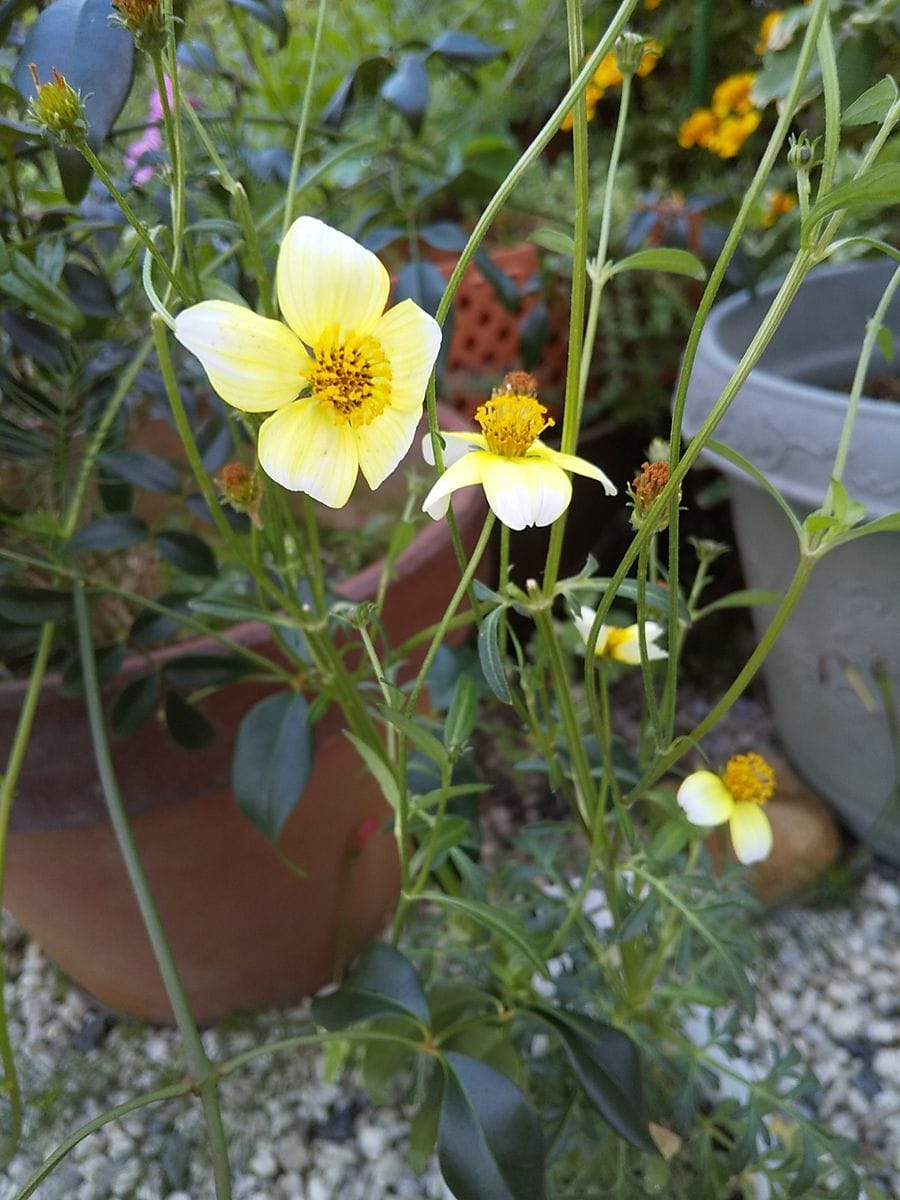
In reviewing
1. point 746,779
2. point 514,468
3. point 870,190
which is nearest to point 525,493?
point 514,468

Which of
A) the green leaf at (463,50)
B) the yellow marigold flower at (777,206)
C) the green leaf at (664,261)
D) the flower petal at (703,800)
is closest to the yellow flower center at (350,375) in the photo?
the green leaf at (664,261)

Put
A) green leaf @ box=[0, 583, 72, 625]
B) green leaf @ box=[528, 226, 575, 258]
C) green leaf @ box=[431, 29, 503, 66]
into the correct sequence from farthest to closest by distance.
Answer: green leaf @ box=[431, 29, 503, 66], green leaf @ box=[0, 583, 72, 625], green leaf @ box=[528, 226, 575, 258]

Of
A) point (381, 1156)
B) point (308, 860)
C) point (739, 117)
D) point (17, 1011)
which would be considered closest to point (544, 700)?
point (308, 860)

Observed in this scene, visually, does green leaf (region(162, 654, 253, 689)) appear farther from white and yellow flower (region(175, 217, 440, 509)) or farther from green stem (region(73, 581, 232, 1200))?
white and yellow flower (region(175, 217, 440, 509))

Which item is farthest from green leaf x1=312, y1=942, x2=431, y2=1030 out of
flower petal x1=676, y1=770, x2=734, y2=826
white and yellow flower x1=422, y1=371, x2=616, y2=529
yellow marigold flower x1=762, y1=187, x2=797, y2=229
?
yellow marigold flower x1=762, y1=187, x2=797, y2=229

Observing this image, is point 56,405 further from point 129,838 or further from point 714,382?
point 714,382

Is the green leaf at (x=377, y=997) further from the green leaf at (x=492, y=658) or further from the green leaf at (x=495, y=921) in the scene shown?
the green leaf at (x=492, y=658)
